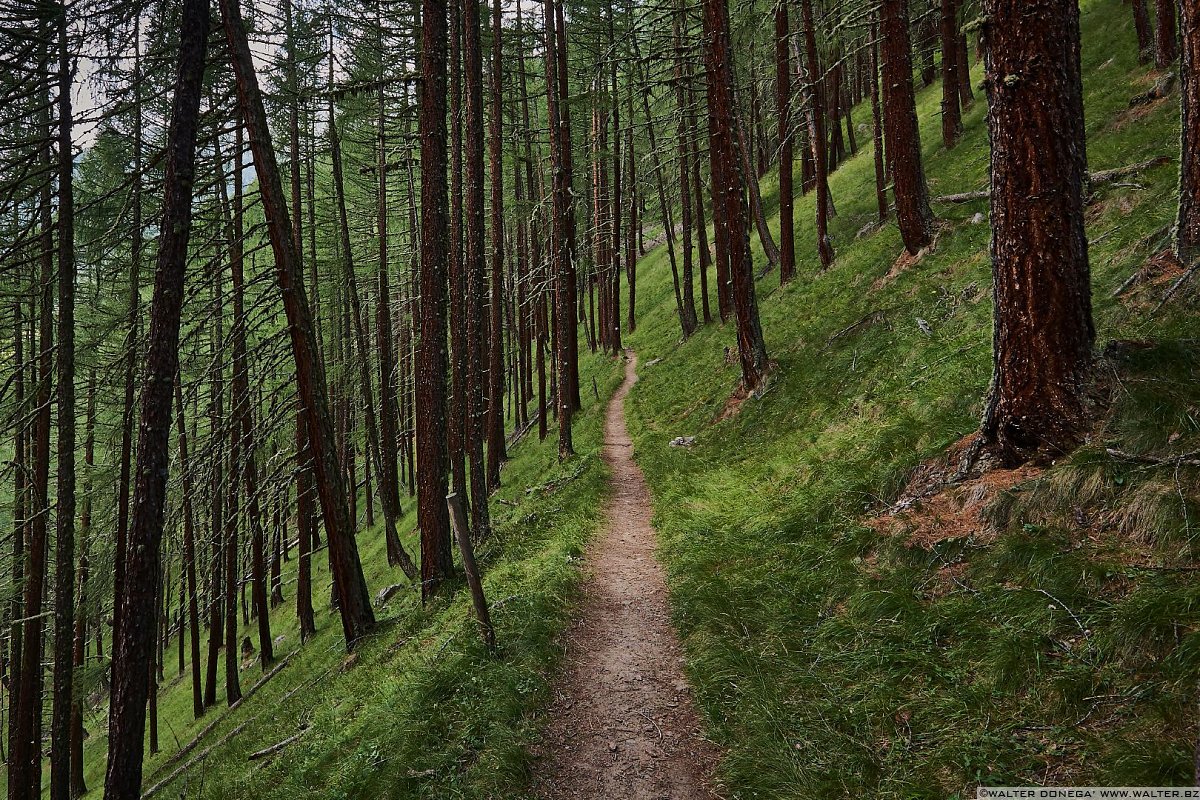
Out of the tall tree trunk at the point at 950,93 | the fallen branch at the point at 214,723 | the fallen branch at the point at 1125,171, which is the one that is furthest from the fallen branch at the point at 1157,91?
the fallen branch at the point at 214,723

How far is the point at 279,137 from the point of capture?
16094 mm

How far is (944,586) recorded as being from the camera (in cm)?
466

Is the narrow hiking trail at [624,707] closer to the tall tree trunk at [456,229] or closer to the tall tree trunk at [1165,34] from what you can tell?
the tall tree trunk at [456,229]

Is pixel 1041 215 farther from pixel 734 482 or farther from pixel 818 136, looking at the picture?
pixel 818 136

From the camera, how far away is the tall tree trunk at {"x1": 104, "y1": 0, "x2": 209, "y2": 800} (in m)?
5.43

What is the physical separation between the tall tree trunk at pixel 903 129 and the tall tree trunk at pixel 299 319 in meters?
11.3

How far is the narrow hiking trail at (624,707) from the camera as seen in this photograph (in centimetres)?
450

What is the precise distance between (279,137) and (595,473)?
1274cm

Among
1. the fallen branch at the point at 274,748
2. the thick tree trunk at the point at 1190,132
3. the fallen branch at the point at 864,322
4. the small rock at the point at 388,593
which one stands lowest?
the small rock at the point at 388,593

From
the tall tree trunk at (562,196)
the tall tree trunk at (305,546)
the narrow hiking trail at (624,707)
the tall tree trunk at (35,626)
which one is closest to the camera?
the narrow hiking trail at (624,707)

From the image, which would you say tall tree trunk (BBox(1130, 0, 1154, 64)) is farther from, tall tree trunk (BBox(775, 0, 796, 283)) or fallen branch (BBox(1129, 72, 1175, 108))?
tall tree trunk (BBox(775, 0, 796, 283))

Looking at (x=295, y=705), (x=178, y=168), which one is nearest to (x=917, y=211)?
(x=178, y=168)

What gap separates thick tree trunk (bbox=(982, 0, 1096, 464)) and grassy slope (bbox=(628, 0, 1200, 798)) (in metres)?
0.41

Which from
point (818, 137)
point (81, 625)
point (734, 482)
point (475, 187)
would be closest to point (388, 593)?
point (81, 625)
